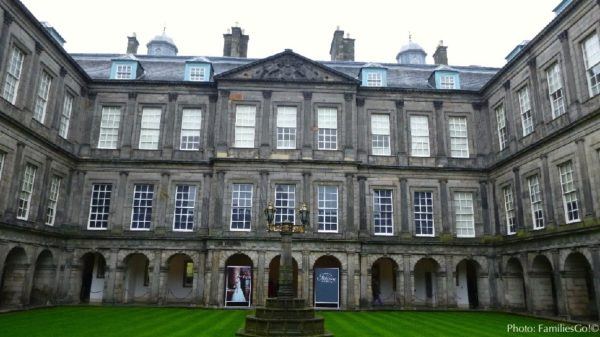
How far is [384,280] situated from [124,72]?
19996 millimetres

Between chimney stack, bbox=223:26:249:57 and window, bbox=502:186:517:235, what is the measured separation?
63.6 feet

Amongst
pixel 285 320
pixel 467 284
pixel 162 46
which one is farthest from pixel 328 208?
pixel 162 46

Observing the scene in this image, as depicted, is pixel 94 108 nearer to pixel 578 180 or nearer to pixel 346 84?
pixel 346 84

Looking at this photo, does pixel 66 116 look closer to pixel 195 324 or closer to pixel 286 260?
pixel 195 324

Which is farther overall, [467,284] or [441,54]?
[441,54]

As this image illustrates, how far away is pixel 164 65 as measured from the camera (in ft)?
95.3

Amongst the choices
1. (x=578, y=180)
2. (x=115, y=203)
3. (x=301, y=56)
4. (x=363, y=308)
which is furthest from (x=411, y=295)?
(x=115, y=203)

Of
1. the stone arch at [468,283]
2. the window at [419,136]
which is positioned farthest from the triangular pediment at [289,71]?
the stone arch at [468,283]

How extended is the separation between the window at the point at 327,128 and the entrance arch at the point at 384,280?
25.5 ft

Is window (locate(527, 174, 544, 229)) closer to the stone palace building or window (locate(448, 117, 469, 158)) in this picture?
the stone palace building

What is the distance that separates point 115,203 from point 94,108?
Result: 5801mm

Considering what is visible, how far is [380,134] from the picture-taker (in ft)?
86.3

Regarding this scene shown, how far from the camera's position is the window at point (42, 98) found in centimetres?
2152

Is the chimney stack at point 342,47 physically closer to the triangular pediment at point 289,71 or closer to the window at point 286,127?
the triangular pediment at point 289,71
